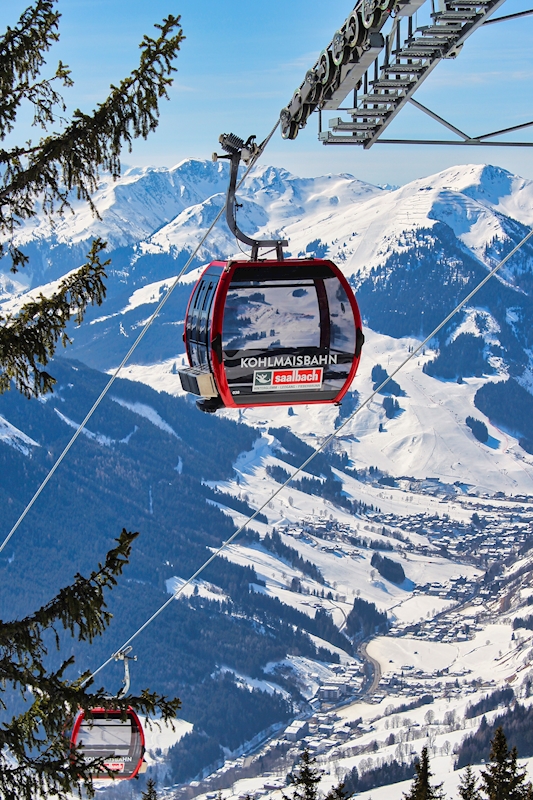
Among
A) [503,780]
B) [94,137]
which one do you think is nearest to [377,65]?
[94,137]

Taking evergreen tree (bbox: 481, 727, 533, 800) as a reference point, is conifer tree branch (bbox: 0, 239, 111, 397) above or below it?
above

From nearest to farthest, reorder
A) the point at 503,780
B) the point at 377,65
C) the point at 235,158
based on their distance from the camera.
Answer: the point at 377,65, the point at 235,158, the point at 503,780

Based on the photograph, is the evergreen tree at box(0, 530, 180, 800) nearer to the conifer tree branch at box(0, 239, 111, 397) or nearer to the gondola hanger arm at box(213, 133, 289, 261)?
the conifer tree branch at box(0, 239, 111, 397)

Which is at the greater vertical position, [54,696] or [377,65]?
[377,65]

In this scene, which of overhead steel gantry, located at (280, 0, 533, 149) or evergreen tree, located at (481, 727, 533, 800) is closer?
overhead steel gantry, located at (280, 0, 533, 149)

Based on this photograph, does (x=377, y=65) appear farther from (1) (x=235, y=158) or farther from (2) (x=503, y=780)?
(2) (x=503, y=780)

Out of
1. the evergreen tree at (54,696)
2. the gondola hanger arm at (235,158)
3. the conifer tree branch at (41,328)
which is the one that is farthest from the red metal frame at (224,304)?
the evergreen tree at (54,696)

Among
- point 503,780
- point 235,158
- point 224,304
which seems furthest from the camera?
point 503,780

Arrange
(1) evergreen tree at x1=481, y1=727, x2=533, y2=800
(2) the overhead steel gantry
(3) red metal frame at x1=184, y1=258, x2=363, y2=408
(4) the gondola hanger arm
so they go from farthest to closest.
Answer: (1) evergreen tree at x1=481, y1=727, x2=533, y2=800 → (3) red metal frame at x1=184, y1=258, x2=363, y2=408 → (4) the gondola hanger arm → (2) the overhead steel gantry

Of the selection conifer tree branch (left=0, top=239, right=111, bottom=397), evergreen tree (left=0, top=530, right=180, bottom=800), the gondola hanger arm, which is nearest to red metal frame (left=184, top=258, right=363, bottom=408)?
the gondola hanger arm
